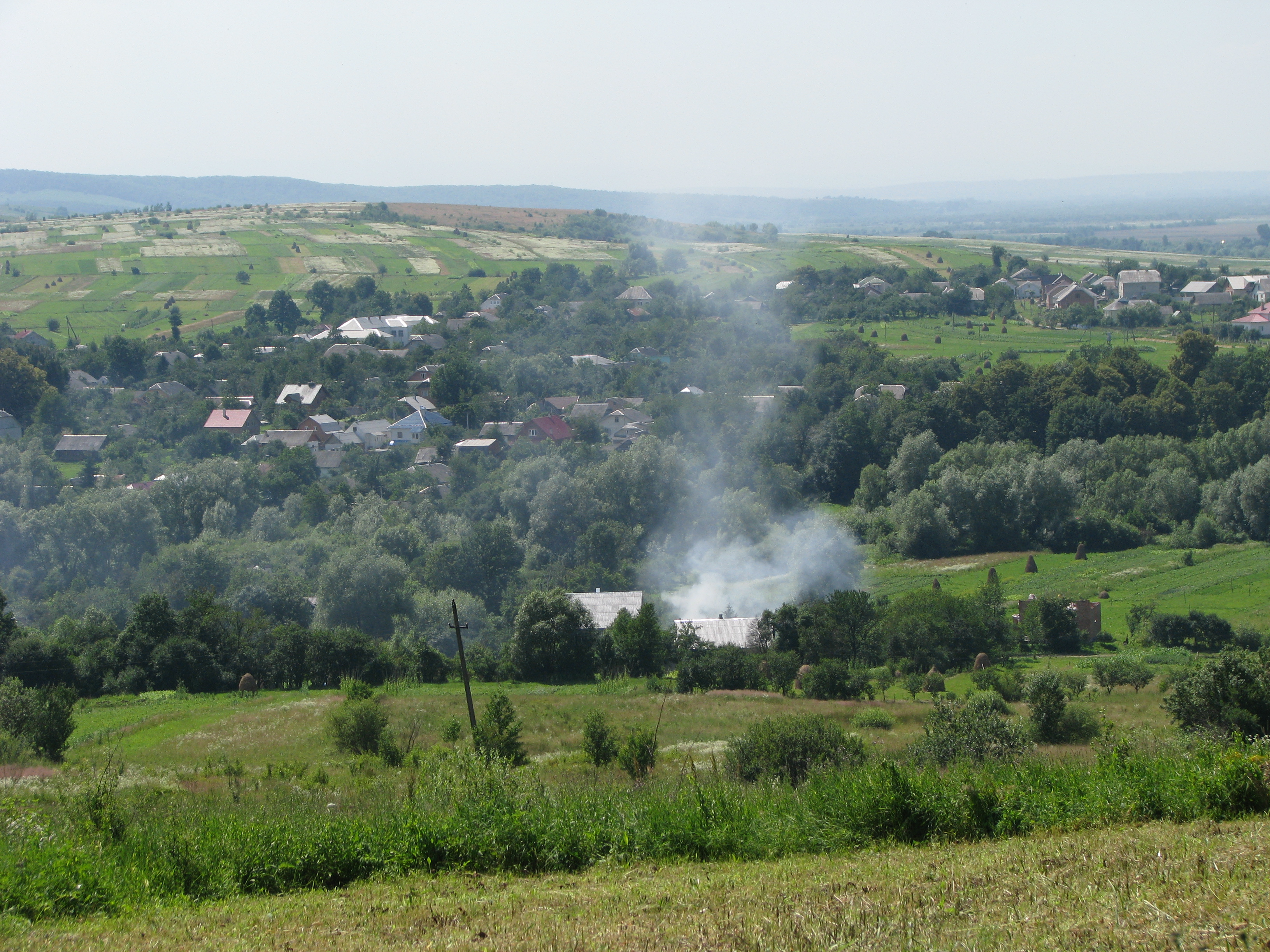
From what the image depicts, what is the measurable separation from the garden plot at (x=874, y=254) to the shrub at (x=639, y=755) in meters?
71.6

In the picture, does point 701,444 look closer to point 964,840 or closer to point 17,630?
point 17,630

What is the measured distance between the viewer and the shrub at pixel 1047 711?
59.1 feet

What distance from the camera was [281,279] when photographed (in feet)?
263

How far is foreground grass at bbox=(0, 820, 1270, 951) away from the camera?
211 inches

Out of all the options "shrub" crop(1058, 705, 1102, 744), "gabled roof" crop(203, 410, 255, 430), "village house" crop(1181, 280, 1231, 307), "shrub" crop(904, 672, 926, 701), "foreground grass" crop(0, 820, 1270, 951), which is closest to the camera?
"foreground grass" crop(0, 820, 1270, 951)

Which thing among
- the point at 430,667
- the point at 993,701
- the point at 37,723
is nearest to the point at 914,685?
the point at 993,701

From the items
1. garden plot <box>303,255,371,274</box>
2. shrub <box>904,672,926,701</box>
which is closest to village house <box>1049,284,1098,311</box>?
garden plot <box>303,255,371,274</box>

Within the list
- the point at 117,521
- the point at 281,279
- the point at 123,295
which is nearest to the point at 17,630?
the point at 117,521

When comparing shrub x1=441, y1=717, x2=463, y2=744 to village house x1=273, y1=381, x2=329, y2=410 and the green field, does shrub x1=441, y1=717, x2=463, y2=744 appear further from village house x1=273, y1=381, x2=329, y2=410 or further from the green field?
the green field

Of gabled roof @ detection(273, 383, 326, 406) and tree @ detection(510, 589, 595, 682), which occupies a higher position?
gabled roof @ detection(273, 383, 326, 406)

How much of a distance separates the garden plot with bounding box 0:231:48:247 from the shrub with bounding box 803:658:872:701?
3246 inches

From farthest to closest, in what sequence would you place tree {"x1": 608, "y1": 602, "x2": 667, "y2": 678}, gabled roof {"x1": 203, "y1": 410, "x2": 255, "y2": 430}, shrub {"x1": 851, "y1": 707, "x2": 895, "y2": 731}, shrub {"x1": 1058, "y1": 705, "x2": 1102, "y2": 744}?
gabled roof {"x1": 203, "y1": 410, "x2": 255, "y2": 430} < tree {"x1": 608, "y1": 602, "x2": 667, "y2": 678} < shrub {"x1": 851, "y1": 707, "x2": 895, "y2": 731} < shrub {"x1": 1058, "y1": 705, "x2": 1102, "y2": 744}

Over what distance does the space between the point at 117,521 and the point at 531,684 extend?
68.6 ft

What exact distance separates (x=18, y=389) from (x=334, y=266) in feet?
114
